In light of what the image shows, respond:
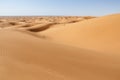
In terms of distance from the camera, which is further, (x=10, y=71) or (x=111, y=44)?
(x=111, y=44)

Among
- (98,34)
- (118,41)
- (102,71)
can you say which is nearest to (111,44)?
(118,41)

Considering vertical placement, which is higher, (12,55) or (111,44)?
(12,55)

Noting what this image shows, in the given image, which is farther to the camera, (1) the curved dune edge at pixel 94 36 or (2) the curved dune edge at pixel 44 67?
(1) the curved dune edge at pixel 94 36

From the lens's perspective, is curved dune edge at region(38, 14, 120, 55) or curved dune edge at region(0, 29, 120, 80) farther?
curved dune edge at region(38, 14, 120, 55)

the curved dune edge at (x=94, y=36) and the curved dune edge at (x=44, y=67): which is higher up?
the curved dune edge at (x=44, y=67)

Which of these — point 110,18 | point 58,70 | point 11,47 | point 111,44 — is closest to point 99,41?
point 111,44

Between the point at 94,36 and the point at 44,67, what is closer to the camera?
the point at 44,67

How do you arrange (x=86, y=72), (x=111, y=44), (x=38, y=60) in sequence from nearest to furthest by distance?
(x=86, y=72) → (x=38, y=60) → (x=111, y=44)

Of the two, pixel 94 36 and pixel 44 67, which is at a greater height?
pixel 44 67

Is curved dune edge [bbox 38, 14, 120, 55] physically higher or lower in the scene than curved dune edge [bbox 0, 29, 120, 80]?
lower

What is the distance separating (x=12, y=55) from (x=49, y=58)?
0.53 metres

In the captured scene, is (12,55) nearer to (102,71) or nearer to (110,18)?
(102,71)

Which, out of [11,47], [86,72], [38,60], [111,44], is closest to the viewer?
[86,72]

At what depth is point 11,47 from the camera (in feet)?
11.7
